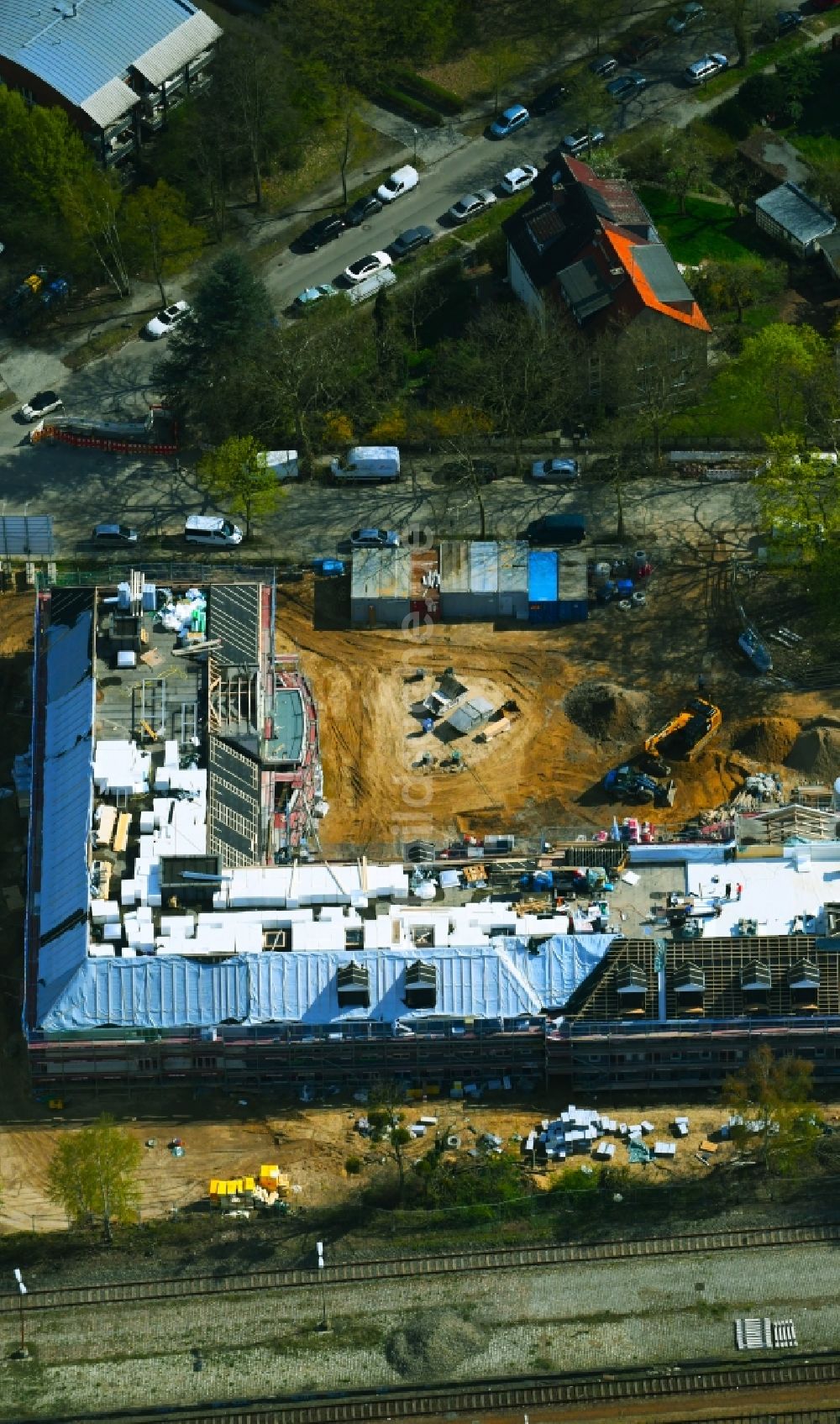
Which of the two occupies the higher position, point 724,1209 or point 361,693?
point 361,693

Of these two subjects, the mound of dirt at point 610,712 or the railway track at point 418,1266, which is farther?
the mound of dirt at point 610,712

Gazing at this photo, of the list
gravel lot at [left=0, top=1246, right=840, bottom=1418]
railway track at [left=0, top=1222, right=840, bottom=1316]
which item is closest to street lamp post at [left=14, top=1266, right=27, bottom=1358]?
railway track at [left=0, top=1222, right=840, bottom=1316]

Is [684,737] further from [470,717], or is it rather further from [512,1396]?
[512,1396]

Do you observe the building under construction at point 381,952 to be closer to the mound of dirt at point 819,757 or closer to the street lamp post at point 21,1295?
the mound of dirt at point 819,757

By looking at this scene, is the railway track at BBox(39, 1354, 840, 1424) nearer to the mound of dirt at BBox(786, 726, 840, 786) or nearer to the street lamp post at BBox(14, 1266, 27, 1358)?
the street lamp post at BBox(14, 1266, 27, 1358)

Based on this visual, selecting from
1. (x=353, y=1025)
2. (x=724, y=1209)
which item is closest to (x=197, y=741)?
(x=353, y=1025)

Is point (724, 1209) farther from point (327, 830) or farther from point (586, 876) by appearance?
point (327, 830)

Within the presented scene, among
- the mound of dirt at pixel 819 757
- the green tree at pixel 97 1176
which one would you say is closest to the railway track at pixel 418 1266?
the green tree at pixel 97 1176
